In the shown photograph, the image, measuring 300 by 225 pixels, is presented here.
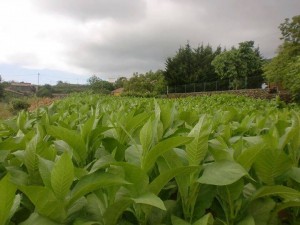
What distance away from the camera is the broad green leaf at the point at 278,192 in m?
1.01

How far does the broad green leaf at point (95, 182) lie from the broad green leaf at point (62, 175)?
3cm

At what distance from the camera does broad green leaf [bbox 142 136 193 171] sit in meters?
0.99

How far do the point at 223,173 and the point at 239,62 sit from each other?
158 ft

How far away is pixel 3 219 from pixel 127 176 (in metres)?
0.34

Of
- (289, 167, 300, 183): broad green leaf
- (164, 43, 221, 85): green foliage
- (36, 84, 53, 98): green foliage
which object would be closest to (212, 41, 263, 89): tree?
(164, 43, 221, 85): green foliage

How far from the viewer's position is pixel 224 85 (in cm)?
4278

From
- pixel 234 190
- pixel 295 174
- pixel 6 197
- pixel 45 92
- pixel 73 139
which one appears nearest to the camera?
pixel 6 197

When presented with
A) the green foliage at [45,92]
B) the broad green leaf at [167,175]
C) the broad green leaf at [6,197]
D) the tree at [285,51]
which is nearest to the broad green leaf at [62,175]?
the broad green leaf at [6,197]

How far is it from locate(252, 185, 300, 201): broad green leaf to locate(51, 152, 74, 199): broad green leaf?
0.59 meters

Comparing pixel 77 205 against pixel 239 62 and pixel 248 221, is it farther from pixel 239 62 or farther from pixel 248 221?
pixel 239 62

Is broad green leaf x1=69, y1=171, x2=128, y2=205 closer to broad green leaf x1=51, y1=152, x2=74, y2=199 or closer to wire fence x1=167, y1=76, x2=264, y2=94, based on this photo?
broad green leaf x1=51, y1=152, x2=74, y2=199

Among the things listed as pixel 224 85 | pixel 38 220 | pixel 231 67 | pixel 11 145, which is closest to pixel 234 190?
pixel 38 220

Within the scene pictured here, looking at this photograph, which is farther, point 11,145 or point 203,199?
point 11,145

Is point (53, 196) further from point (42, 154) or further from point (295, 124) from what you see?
point (295, 124)
